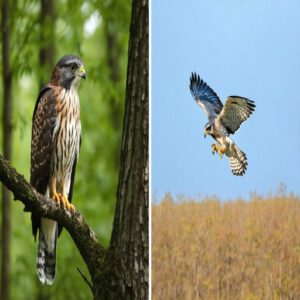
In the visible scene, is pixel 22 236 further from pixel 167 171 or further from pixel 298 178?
pixel 298 178

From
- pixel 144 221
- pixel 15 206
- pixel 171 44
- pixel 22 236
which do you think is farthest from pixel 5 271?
pixel 171 44

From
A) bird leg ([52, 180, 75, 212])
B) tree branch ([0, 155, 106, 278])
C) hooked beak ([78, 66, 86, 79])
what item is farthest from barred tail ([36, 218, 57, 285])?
hooked beak ([78, 66, 86, 79])

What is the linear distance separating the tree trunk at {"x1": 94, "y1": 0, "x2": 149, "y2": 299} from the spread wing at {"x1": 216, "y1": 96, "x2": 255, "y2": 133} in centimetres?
38

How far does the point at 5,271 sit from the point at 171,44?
6.87 ft

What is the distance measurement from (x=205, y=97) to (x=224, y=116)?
130mm

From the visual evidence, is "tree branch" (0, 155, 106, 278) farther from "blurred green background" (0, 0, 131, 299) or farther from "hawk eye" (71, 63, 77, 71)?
"blurred green background" (0, 0, 131, 299)

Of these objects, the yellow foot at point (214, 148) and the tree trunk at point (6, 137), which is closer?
the yellow foot at point (214, 148)

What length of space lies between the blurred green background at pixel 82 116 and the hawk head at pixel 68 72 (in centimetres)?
81

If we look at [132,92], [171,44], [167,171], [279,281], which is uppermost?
[171,44]

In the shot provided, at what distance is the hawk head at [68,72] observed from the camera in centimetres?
384

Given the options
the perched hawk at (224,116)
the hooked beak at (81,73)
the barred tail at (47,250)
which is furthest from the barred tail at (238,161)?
the barred tail at (47,250)

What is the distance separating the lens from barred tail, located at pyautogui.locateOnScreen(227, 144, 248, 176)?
11.0 feet

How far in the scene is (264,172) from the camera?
3.32 meters

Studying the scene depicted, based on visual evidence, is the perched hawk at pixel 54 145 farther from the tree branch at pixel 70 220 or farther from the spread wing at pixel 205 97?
the spread wing at pixel 205 97
